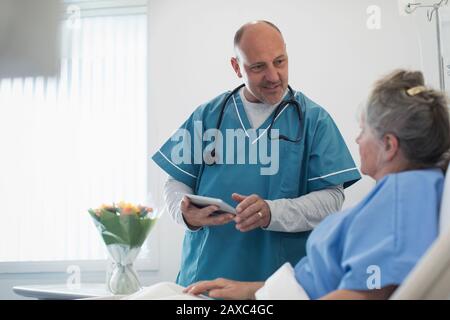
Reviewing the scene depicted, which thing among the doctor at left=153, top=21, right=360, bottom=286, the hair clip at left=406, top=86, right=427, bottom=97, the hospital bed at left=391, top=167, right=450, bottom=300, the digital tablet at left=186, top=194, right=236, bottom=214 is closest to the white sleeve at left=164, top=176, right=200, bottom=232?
the doctor at left=153, top=21, right=360, bottom=286

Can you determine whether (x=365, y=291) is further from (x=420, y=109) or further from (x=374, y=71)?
(x=374, y=71)

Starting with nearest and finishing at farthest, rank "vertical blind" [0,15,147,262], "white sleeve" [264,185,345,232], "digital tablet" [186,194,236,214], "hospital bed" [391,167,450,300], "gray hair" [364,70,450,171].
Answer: "hospital bed" [391,167,450,300] < "gray hair" [364,70,450,171] < "digital tablet" [186,194,236,214] < "white sleeve" [264,185,345,232] < "vertical blind" [0,15,147,262]

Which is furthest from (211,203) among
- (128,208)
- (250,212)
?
(128,208)

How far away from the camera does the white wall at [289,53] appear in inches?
81.5

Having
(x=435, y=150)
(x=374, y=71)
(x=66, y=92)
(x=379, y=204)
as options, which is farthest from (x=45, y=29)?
(x=66, y=92)

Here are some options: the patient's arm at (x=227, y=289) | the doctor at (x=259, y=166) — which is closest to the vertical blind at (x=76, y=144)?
the doctor at (x=259, y=166)

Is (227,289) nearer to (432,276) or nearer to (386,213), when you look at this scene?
(386,213)

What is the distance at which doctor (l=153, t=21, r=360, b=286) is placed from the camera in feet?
4.77

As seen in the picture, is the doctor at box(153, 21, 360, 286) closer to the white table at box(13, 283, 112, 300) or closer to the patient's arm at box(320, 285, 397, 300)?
the white table at box(13, 283, 112, 300)

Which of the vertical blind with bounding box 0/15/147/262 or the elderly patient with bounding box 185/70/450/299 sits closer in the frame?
the elderly patient with bounding box 185/70/450/299

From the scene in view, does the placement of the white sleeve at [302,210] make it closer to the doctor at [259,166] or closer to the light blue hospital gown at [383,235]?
the doctor at [259,166]

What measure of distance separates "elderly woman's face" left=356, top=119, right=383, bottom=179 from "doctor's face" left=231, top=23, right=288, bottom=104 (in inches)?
17.6

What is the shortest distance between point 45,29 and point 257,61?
0.99 metres

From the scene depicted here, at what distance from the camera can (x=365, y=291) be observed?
0.88 meters
